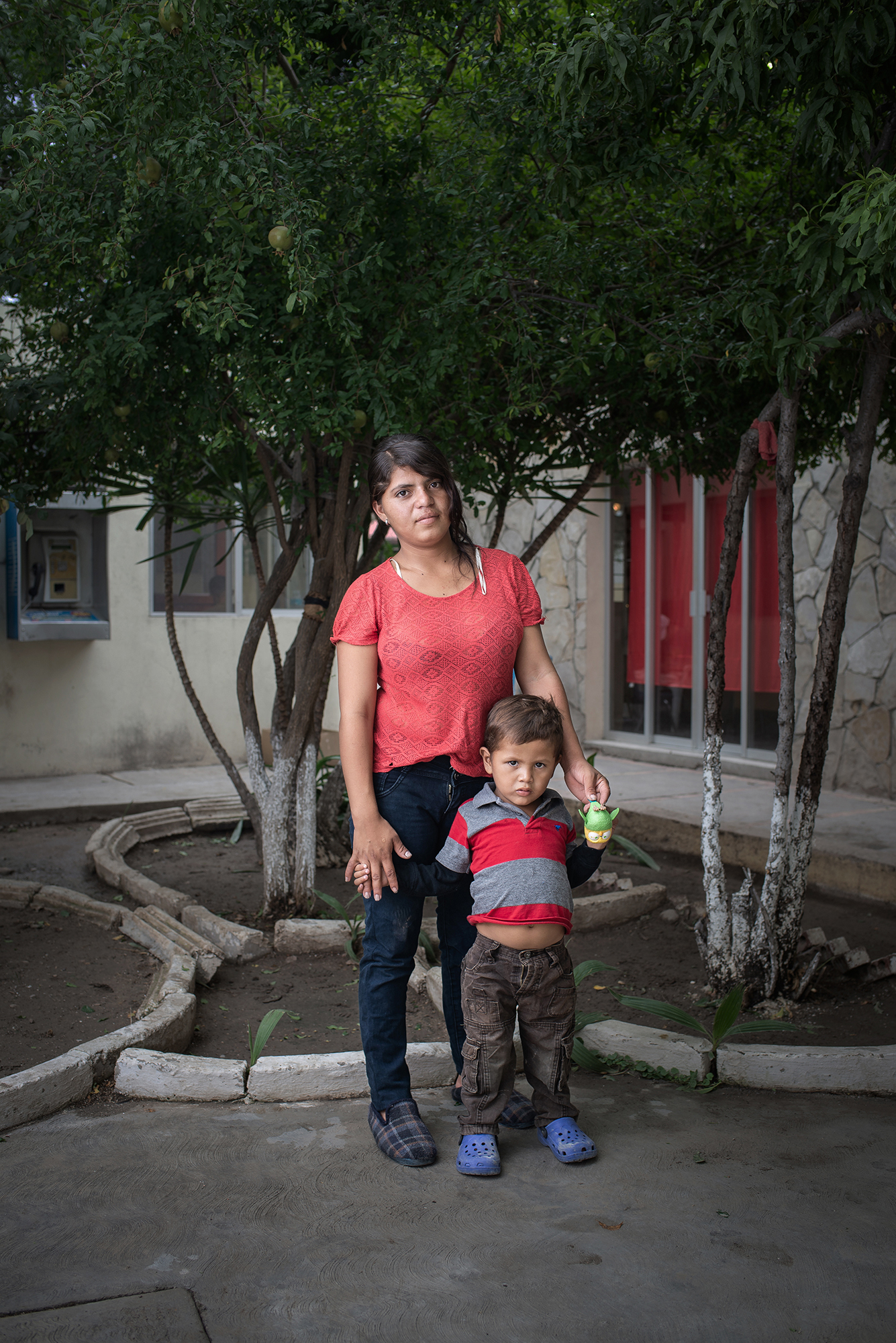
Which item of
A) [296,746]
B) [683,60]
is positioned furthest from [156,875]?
[683,60]

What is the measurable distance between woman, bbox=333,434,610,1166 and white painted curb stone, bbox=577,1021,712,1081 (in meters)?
0.80

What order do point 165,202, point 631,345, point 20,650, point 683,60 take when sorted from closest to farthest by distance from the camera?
point 683,60, point 165,202, point 631,345, point 20,650

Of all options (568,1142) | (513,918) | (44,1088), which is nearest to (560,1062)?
(568,1142)

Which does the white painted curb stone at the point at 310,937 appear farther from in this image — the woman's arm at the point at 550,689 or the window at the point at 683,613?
the window at the point at 683,613

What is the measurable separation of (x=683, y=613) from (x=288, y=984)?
20.9 ft

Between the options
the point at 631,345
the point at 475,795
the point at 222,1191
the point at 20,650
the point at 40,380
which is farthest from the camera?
the point at 20,650

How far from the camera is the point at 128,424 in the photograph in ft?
13.2

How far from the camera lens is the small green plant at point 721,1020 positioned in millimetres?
3084

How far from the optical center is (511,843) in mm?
2559

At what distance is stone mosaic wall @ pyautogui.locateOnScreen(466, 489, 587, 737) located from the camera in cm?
1030

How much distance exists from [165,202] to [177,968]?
2.58m

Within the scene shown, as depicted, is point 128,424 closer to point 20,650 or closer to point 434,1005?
point 434,1005

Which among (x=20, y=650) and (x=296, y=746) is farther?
(x=20, y=650)

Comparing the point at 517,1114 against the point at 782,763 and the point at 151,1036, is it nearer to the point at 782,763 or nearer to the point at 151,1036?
the point at 151,1036
